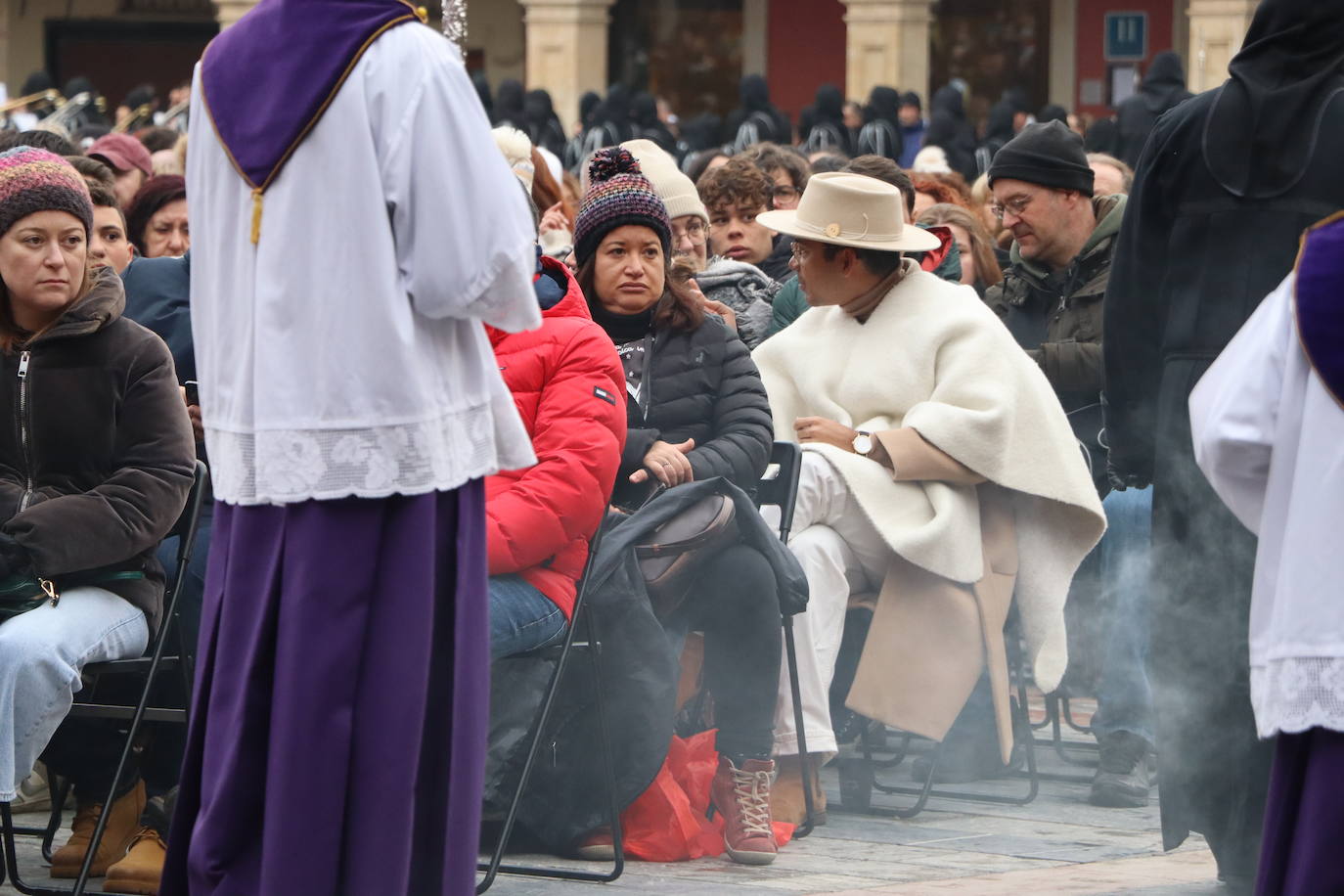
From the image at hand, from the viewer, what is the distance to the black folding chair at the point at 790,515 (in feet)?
19.8

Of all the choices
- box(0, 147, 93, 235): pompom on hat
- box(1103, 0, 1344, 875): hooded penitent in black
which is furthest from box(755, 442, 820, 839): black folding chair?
box(0, 147, 93, 235): pompom on hat

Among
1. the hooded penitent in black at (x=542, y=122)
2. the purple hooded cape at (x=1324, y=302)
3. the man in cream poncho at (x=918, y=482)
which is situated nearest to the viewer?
→ the purple hooded cape at (x=1324, y=302)

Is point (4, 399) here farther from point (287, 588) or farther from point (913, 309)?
point (913, 309)

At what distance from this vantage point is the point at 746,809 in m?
5.70

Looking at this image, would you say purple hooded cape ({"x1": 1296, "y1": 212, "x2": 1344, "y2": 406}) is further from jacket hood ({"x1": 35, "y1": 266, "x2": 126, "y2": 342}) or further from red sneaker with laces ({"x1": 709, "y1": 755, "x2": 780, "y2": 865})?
jacket hood ({"x1": 35, "y1": 266, "x2": 126, "y2": 342})

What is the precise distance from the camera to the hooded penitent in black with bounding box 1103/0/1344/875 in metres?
5.03

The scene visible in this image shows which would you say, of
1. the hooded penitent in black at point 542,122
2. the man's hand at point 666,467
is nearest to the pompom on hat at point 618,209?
the man's hand at point 666,467

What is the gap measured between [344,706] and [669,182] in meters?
4.50

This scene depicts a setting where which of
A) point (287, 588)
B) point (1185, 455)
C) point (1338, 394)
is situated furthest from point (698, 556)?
point (1338, 394)

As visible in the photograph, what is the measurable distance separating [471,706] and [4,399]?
1686 millimetres

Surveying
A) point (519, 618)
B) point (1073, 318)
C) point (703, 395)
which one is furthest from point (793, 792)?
point (1073, 318)

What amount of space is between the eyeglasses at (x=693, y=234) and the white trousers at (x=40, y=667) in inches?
139

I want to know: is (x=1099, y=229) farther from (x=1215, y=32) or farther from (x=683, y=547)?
(x=1215, y=32)

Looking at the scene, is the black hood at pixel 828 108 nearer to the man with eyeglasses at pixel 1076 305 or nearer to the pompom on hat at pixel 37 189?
the man with eyeglasses at pixel 1076 305
